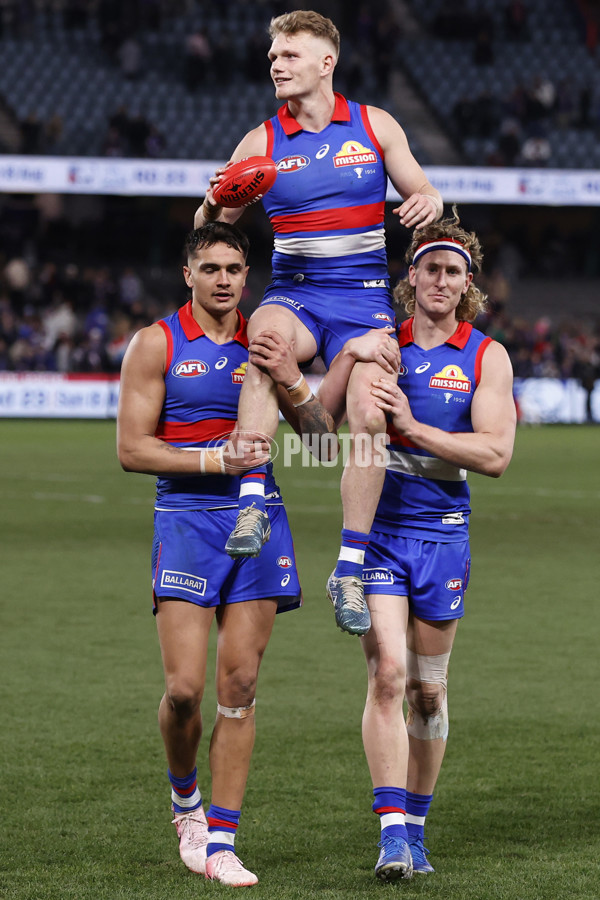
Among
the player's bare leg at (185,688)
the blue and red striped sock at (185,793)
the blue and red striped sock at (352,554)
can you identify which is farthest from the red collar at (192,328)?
the blue and red striped sock at (185,793)

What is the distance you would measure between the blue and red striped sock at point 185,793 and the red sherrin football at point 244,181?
7.36ft

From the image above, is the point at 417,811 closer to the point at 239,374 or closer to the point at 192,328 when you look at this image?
the point at 239,374

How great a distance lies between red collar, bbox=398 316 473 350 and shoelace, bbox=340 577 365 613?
1.02m

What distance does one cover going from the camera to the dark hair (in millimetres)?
4926

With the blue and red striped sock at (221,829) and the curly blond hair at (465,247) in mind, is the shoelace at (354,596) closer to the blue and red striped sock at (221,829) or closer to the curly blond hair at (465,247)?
the blue and red striped sock at (221,829)

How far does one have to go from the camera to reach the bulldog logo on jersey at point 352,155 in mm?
5293

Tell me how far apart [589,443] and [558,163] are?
11366mm

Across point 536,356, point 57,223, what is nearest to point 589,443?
point 536,356

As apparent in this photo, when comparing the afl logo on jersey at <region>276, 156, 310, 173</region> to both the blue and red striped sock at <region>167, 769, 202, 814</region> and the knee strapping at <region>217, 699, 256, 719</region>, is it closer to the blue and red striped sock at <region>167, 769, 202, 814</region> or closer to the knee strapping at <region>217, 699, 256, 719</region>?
the knee strapping at <region>217, 699, 256, 719</region>

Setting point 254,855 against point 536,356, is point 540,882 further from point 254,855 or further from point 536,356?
point 536,356

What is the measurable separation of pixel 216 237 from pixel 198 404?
2.11ft

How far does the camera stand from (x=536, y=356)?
2842 cm

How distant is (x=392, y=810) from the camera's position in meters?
4.61

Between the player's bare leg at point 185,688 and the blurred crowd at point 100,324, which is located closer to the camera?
the player's bare leg at point 185,688
